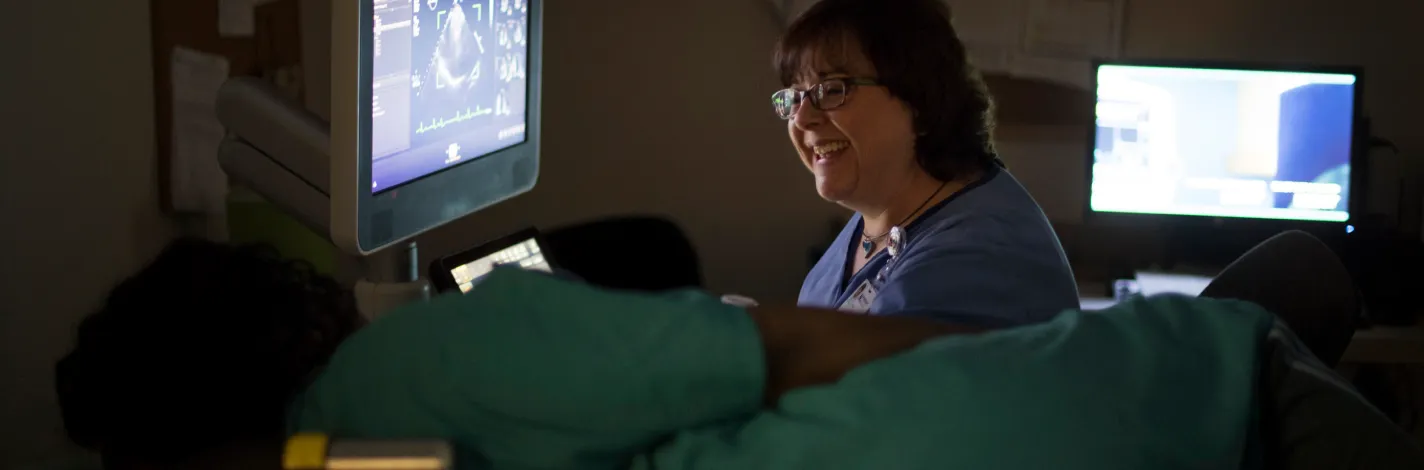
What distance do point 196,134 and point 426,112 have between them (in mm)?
711

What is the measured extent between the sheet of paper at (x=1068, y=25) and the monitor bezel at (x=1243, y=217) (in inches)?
7.6

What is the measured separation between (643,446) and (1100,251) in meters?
2.31

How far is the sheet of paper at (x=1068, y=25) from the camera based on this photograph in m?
2.81

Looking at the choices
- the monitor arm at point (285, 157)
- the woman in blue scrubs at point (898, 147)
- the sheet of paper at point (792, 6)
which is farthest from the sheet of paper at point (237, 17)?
the sheet of paper at point (792, 6)

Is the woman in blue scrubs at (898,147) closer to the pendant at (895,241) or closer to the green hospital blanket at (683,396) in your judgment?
the pendant at (895,241)

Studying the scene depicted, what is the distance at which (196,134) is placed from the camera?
2.11 m

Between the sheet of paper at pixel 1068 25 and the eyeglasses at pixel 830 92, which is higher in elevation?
the sheet of paper at pixel 1068 25

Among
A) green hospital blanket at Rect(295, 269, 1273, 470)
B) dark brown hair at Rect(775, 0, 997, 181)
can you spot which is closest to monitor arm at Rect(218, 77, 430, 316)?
dark brown hair at Rect(775, 0, 997, 181)

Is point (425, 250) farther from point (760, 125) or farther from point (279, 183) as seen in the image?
point (279, 183)

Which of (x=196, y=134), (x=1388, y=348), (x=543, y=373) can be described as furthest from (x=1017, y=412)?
(x=1388, y=348)

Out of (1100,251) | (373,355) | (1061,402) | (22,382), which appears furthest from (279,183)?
(1100,251)

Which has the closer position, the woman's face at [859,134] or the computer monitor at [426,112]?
the computer monitor at [426,112]

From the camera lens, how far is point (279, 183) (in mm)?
1526

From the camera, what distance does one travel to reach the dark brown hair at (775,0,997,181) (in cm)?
168
